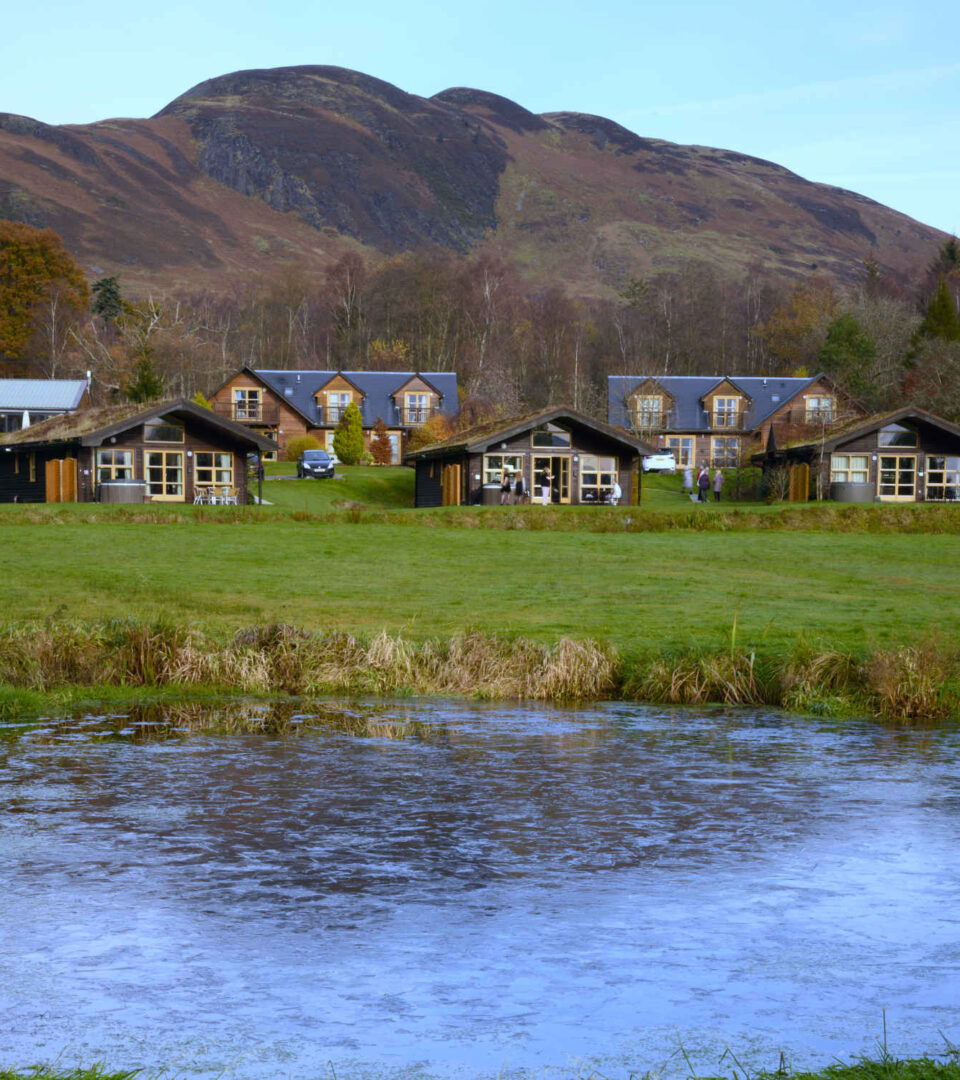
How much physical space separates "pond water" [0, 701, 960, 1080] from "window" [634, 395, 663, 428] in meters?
79.7

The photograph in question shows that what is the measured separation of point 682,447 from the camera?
3875 inches

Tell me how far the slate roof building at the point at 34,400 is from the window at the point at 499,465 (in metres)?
35.9

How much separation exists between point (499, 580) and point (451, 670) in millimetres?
10786

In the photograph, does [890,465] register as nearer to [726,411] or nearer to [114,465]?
[726,411]

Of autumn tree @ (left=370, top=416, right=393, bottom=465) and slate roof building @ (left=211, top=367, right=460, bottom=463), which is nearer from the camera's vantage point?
autumn tree @ (left=370, top=416, right=393, bottom=465)

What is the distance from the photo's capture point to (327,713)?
18812 mm

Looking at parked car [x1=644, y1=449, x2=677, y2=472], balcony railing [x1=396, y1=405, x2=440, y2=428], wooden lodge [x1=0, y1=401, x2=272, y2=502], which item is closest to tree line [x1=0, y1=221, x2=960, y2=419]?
balcony railing [x1=396, y1=405, x2=440, y2=428]

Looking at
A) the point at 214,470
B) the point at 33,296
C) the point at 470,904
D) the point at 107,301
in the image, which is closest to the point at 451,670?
the point at 470,904

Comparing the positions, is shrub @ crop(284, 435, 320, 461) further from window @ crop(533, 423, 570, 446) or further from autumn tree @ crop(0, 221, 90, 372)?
autumn tree @ crop(0, 221, 90, 372)

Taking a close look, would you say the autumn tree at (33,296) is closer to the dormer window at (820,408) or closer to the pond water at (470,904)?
the dormer window at (820,408)

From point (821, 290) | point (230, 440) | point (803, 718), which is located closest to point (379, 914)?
point (803, 718)

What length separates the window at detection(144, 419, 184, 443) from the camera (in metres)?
60.4

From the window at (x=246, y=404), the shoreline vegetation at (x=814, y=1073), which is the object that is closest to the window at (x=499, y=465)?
the window at (x=246, y=404)

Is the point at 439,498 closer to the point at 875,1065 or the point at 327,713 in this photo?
the point at 327,713
